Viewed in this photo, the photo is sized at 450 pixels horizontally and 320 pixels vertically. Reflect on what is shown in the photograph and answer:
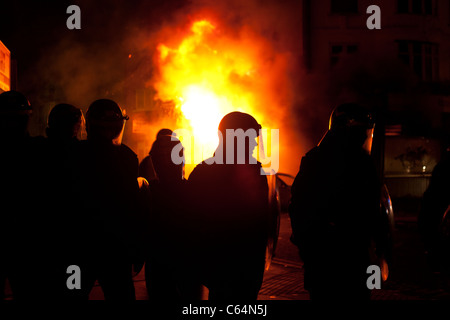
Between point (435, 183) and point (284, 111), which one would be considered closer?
point (435, 183)

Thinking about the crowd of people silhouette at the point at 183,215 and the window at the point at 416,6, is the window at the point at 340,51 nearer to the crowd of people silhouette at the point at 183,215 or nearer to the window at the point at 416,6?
the window at the point at 416,6

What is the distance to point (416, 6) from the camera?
1908 centimetres

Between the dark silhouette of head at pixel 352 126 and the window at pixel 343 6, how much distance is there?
1742 centimetres

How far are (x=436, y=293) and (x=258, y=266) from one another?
353cm

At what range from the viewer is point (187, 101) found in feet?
49.0

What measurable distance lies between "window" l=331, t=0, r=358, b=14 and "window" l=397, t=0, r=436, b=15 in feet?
6.40

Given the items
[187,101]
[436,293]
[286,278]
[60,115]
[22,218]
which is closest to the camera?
[22,218]

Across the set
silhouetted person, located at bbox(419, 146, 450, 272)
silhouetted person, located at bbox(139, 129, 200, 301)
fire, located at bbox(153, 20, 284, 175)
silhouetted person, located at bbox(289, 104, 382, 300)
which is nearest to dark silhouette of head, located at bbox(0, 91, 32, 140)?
silhouetted person, located at bbox(139, 129, 200, 301)

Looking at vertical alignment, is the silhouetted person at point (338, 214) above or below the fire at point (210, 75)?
below

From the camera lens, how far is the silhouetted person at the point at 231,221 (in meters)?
2.54

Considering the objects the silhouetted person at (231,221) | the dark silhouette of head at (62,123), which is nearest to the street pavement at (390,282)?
the silhouetted person at (231,221)
